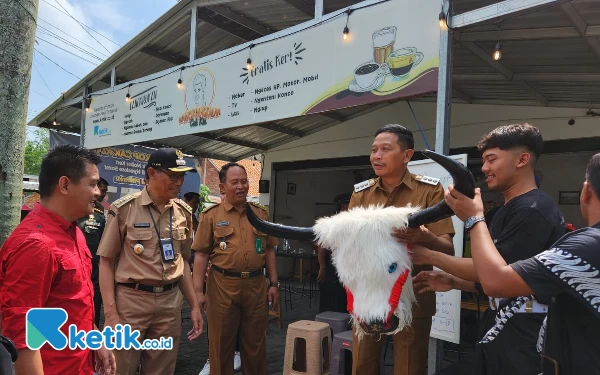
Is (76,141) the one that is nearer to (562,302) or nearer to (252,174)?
(562,302)

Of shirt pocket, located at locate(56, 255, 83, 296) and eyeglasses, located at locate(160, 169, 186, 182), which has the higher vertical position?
eyeglasses, located at locate(160, 169, 186, 182)

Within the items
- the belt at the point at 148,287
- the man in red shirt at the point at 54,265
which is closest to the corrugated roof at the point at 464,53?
the man in red shirt at the point at 54,265

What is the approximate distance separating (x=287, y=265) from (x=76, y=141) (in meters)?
5.99

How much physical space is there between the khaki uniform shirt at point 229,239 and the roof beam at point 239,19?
3.54 metres

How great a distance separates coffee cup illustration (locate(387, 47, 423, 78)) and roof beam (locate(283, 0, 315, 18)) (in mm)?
2434

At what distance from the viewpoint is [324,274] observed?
20.7 ft

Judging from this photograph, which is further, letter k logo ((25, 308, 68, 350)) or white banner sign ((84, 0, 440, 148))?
white banner sign ((84, 0, 440, 148))

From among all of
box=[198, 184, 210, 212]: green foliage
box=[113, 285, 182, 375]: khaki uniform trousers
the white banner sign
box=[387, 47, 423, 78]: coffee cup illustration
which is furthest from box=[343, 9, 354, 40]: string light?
box=[198, 184, 210, 212]: green foliage

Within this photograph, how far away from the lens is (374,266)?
6.02ft

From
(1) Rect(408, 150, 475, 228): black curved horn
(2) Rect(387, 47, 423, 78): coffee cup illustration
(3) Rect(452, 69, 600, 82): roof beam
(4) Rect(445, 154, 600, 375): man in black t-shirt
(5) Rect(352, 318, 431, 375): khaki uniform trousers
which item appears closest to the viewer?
(4) Rect(445, 154, 600, 375): man in black t-shirt

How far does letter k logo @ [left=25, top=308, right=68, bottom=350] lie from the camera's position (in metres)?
1.71

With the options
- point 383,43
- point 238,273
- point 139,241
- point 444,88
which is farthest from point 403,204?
point 139,241

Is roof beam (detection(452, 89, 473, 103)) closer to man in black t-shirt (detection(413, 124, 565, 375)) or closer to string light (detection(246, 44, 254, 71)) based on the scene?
string light (detection(246, 44, 254, 71))

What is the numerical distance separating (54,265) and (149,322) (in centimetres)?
132
